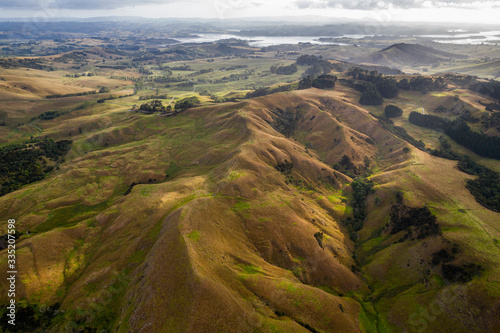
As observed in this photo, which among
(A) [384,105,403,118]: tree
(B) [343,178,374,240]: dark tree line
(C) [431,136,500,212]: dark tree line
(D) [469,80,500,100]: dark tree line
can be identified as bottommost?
(B) [343,178,374,240]: dark tree line

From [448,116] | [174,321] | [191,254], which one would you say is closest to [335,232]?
[191,254]

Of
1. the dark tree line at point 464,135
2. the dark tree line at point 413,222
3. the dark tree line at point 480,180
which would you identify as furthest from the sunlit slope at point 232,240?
the dark tree line at point 464,135

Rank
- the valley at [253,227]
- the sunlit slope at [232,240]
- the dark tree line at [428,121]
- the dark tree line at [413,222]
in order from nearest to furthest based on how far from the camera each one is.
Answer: the sunlit slope at [232,240], the valley at [253,227], the dark tree line at [413,222], the dark tree line at [428,121]

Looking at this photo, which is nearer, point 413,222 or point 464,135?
point 413,222

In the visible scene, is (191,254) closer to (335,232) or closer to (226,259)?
(226,259)

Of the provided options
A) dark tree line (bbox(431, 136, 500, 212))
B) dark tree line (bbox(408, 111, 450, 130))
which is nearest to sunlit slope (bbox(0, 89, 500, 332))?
dark tree line (bbox(431, 136, 500, 212))

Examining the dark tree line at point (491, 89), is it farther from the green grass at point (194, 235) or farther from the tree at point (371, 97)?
the green grass at point (194, 235)

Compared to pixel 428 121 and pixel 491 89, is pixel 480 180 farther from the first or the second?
pixel 491 89

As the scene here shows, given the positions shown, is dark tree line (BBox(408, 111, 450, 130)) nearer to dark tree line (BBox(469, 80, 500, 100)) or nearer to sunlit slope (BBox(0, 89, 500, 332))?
sunlit slope (BBox(0, 89, 500, 332))

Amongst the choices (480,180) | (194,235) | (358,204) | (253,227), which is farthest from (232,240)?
(480,180)

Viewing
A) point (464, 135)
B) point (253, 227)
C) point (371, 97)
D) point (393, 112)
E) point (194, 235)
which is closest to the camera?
point (194, 235)
